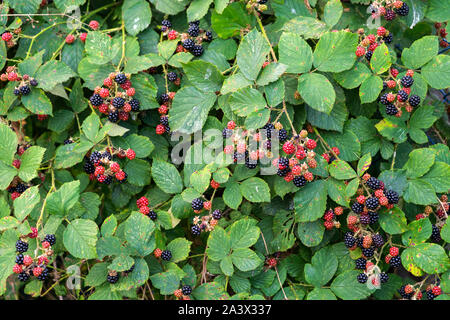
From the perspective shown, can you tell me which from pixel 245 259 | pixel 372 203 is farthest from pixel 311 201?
pixel 245 259

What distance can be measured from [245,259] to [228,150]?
0.49 meters

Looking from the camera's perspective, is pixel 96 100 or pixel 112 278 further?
pixel 96 100

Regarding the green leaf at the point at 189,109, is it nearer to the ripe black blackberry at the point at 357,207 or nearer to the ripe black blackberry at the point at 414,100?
the ripe black blackberry at the point at 357,207

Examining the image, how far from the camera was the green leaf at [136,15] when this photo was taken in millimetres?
2340

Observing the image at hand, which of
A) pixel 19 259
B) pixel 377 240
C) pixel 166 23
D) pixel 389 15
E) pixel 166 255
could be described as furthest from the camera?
pixel 166 23

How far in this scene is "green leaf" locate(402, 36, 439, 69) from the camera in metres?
2.10

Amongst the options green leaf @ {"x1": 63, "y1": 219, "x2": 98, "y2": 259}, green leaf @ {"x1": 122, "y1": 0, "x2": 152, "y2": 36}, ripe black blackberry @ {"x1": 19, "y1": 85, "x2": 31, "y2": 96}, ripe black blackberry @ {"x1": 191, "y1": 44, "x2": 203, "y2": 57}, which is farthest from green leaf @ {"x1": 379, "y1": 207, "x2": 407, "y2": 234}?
ripe black blackberry @ {"x1": 19, "y1": 85, "x2": 31, "y2": 96}

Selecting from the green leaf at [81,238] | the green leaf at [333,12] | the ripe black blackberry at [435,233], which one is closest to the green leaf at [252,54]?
the green leaf at [333,12]

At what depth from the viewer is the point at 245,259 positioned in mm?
2021

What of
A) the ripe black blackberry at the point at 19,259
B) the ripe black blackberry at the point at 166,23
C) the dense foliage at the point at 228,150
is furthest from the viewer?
the ripe black blackberry at the point at 166,23

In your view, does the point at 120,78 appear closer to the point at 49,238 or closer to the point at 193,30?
the point at 193,30

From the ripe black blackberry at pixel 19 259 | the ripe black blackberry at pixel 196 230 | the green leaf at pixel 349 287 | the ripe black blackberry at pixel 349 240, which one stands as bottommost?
the green leaf at pixel 349 287

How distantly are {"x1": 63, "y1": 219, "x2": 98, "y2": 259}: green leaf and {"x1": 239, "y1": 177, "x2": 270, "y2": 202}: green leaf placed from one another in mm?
670

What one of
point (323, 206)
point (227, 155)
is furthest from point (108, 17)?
point (323, 206)
